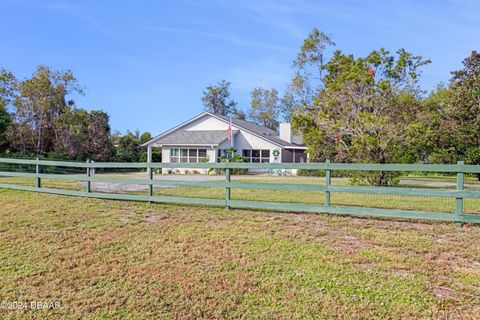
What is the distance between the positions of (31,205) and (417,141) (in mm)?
15574

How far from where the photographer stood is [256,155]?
29.3m

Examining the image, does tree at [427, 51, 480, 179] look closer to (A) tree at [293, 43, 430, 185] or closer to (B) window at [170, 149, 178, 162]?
(A) tree at [293, 43, 430, 185]

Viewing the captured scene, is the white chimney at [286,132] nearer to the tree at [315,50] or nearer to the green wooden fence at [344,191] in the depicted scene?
the tree at [315,50]

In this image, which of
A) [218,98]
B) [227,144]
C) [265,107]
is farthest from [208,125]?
[265,107]

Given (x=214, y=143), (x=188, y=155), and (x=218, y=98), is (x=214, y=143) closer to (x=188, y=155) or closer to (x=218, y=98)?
(x=188, y=155)

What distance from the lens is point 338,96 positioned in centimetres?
1788

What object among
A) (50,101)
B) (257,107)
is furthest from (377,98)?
(257,107)

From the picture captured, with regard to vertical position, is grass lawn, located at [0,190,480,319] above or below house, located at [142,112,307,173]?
below

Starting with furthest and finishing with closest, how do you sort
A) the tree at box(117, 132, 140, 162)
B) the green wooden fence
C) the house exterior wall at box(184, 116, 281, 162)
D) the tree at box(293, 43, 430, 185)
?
the tree at box(117, 132, 140, 162)
the house exterior wall at box(184, 116, 281, 162)
the tree at box(293, 43, 430, 185)
the green wooden fence

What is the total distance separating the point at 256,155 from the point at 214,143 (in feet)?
12.7

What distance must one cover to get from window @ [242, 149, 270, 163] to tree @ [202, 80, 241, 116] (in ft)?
75.8

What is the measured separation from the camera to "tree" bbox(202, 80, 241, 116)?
51.4 meters

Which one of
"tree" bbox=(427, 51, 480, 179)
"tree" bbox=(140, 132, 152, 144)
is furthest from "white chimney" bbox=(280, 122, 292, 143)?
"tree" bbox=(140, 132, 152, 144)

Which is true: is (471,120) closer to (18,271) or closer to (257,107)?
(18,271)
